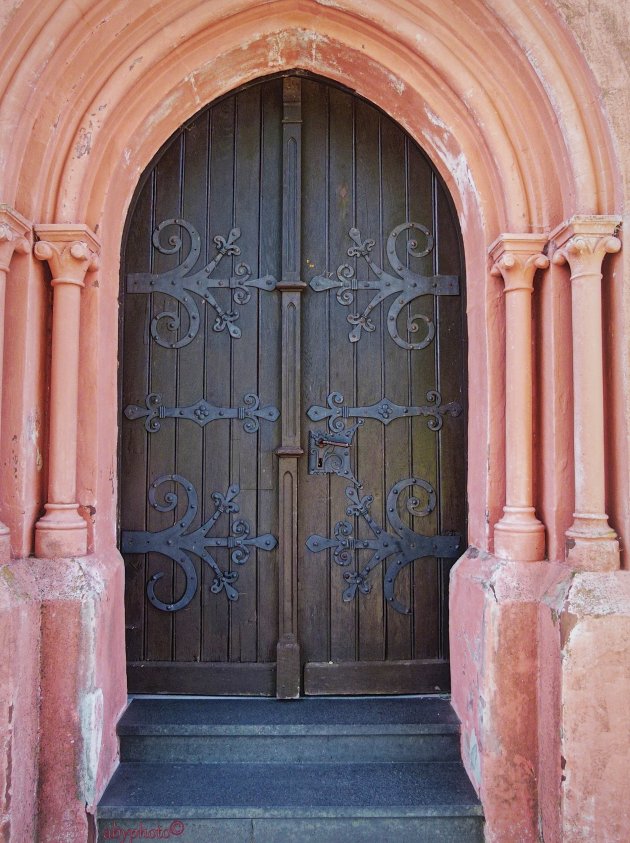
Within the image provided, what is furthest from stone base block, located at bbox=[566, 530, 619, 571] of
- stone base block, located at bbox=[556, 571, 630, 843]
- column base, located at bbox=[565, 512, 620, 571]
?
stone base block, located at bbox=[556, 571, 630, 843]

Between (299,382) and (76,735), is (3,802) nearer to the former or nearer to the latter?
(76,735)

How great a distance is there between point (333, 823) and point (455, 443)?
5.33ft

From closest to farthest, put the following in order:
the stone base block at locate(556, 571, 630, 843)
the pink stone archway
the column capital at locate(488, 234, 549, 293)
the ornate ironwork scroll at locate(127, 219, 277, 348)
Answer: the stone base block at locate(556, 571, 630, 843)
the pink stone archway
the column capital at locate(488, 234, 549, 293)
the ornate ironwork scroll at locate(127, 219, 277, 348)

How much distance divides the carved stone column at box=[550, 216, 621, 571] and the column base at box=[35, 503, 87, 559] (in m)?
1.87

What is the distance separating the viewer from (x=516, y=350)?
2.54 metres

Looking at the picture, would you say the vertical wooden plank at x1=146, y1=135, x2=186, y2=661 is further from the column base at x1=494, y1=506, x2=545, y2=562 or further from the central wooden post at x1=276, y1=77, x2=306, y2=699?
the column base at x1=494, y1=506, x2=545, y2=562

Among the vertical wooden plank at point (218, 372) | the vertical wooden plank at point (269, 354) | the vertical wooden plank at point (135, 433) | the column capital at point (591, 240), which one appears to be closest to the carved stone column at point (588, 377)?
the column capital at point (591, 240)

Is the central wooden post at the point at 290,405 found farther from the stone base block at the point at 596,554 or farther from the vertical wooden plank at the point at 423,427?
the stone base block at the point at 596,554

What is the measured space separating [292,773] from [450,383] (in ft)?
5.89

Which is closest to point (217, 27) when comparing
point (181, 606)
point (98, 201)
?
point (98, 201)

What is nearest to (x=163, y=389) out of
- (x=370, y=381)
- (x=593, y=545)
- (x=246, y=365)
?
(x=246, y=365)

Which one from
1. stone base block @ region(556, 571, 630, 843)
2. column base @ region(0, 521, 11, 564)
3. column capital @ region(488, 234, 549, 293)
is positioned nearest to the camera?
stone base block @ region(556, 571, 630, 843)

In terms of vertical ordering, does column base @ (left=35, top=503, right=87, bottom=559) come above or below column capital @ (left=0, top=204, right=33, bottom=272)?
below

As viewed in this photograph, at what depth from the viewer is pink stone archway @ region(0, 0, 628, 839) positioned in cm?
239
